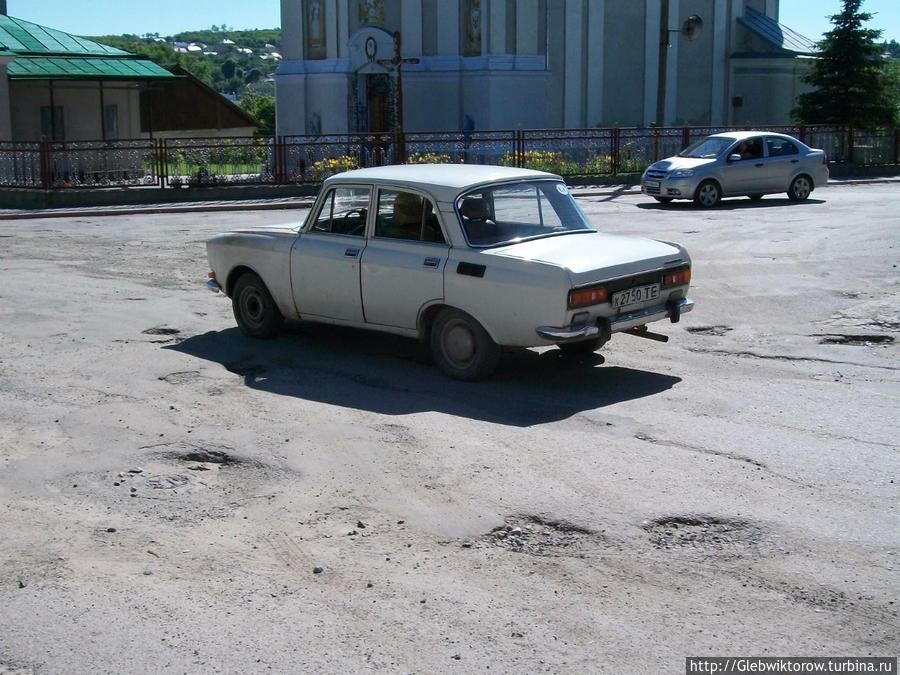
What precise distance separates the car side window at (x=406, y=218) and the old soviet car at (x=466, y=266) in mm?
11

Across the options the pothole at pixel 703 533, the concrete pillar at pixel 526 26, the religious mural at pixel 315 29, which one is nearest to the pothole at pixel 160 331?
the pothole at pixel 703 533

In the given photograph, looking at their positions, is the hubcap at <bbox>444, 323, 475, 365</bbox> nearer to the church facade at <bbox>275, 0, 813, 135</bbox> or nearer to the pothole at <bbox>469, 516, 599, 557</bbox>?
the pothole at <bbox>469, 516, 599, 557</bbox>

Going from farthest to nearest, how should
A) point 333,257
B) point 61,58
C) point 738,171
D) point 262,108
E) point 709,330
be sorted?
point 262,108 < point 61,58 < point 738,171 < point 709,330 < point 333,257

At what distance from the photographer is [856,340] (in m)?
9.74

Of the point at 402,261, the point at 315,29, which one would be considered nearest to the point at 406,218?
the point at 402,261

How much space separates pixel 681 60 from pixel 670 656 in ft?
129

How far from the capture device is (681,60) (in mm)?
40906

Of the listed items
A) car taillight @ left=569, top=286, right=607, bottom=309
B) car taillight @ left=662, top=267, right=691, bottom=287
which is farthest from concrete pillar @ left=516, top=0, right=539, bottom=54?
car taillight @ left=569, top=286, right=607, bottom=309

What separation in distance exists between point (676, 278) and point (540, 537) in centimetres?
374

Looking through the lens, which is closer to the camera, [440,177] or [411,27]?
[440,177]

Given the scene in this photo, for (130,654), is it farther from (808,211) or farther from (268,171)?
(268,171)

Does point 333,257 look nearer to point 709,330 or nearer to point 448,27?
point 709,330

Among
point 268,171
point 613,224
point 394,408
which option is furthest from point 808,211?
point 394,408

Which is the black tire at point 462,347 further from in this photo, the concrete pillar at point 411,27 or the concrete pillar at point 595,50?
the concrete pillar at point 595,50
